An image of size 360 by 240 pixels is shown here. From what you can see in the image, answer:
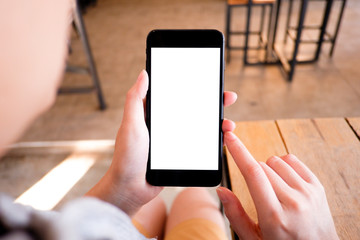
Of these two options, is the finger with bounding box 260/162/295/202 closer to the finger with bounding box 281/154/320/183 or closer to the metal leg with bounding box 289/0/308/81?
the finger with bounding box 281/154/320/183

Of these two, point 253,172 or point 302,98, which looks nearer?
point 253,172

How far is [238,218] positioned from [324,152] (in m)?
0.31

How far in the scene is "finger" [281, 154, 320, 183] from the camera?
1.41ft

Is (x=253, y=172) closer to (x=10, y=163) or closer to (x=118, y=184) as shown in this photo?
(x=118, y=184)

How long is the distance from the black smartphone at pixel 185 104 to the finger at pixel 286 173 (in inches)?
7.0

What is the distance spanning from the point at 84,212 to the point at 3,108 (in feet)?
0.33

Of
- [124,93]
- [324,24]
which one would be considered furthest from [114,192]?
[324,24]

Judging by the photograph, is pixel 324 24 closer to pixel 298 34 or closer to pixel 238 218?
pixel 298 34

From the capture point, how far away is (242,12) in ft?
11.1

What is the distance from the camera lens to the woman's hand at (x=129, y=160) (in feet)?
1.81

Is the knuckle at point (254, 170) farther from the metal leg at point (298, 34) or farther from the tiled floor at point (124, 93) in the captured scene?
→ the metal leg at point (298, 34)

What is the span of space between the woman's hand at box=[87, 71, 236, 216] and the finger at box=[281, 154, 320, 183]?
16 cm

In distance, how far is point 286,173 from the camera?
0.43 m

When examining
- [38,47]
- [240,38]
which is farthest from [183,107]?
[240,38]
